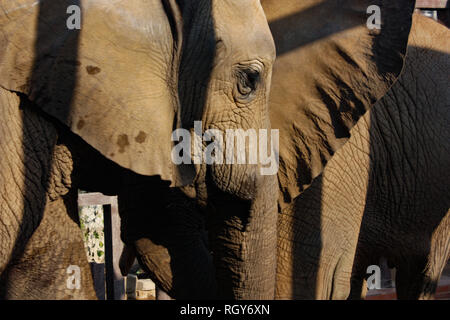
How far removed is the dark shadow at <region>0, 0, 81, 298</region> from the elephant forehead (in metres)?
0.34

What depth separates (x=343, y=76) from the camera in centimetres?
242

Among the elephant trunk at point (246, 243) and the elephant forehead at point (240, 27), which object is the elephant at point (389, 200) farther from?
the elephant forehead at point (240, 27)

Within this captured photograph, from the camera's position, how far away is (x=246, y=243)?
2203mm

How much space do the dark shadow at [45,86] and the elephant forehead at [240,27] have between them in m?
0.34

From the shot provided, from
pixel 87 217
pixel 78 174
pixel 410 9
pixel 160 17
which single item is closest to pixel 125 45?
pixel 160 17

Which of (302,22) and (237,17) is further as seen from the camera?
(302,22)

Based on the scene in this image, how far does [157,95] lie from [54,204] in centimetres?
44

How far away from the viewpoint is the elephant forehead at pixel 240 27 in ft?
6.55

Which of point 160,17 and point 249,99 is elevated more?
point 160,17

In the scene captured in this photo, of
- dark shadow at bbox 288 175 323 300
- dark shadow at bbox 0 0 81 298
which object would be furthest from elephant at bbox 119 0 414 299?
dark shadow at bbox 0 0 81 298

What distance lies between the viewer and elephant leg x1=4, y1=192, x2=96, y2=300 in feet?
7.35

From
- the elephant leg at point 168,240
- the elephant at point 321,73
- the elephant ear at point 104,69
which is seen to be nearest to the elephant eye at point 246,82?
the elephant ear at point 104,69

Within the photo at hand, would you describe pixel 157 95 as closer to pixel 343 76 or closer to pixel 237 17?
pixel 237 17

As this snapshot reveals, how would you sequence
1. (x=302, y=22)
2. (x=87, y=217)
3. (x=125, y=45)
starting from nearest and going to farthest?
1. (x=125, y=45)
2. (x=302, y=22)
3. (x=87, y=217)
